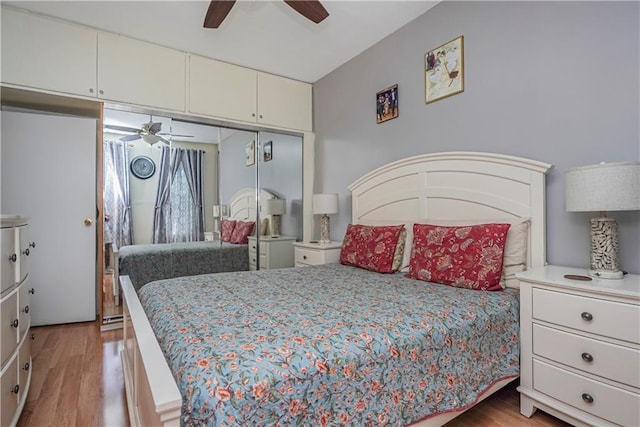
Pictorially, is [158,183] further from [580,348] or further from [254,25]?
[580,348]

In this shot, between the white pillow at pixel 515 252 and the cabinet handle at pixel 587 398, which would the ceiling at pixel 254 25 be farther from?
the cabinet handle at pixel 587 398

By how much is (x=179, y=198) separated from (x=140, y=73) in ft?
3.77

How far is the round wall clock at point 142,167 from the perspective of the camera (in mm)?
3102

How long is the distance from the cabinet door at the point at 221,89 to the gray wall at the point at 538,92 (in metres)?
1.38

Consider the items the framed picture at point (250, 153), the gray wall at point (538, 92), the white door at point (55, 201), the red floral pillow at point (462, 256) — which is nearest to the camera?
the gray wall at point (538, 92)

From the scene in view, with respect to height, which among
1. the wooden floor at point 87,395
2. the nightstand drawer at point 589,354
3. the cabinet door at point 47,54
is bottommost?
the wooden floor at point 87,395

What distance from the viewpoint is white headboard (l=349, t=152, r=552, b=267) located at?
6.36 feet

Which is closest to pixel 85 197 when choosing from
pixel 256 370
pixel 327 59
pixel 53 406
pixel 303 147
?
pixel 53 406

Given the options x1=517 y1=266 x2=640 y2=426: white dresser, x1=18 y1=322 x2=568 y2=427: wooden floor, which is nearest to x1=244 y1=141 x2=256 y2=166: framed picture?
x1=18 y1=322 x2=568 y2=427: wooden floor

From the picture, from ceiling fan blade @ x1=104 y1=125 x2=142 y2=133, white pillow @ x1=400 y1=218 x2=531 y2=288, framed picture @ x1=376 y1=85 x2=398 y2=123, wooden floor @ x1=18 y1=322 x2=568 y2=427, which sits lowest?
wooden floor @ x1=18 y1=322 x2=568 y2=427

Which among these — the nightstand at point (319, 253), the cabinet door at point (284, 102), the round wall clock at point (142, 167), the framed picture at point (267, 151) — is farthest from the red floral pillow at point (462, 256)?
the round wall clock at point (142, 167)

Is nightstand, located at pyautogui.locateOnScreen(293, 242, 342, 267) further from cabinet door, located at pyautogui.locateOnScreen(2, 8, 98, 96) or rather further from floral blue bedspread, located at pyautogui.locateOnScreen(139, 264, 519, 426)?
cabinet door, located at pyautogui.locateOnScreen(2, 8, 98, 96)

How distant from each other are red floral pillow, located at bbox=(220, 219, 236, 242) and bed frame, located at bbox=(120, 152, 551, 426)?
1301 millimetres

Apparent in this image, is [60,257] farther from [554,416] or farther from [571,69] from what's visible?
[571,69]
